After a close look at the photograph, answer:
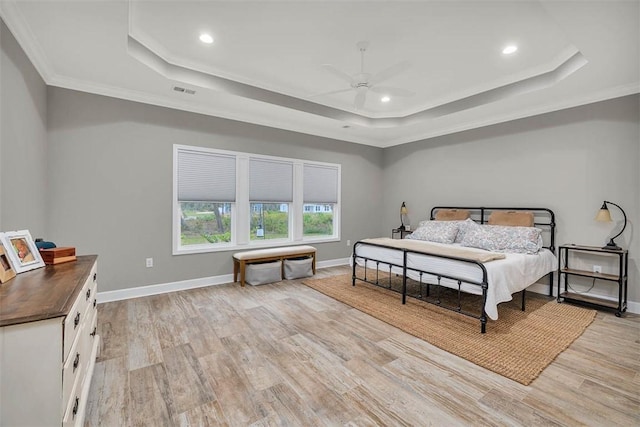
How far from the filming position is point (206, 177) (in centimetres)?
452

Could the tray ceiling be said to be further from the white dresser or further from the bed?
the white dresser

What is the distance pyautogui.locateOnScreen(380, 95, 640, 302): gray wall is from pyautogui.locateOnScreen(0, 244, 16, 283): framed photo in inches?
225

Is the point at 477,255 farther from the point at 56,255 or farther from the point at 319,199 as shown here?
the point at 56,255

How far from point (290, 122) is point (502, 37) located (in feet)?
10.7

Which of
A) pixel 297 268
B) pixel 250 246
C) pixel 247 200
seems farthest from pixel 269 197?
pixel 297 268

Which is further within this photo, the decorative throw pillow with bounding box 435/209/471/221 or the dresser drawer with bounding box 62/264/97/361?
the decorative throw pillow with bounding box 435/209/471/221

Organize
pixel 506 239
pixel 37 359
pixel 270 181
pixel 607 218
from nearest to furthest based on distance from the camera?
1. pixel 37 359
2. pixel 607 218
3. pixel 506 239
4. pixel 270 181

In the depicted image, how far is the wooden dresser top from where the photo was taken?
1193 millimetres

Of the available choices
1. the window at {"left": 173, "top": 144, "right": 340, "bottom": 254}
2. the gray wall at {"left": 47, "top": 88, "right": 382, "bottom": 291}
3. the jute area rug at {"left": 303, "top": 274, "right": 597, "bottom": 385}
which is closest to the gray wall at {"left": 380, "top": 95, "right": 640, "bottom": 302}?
the jute area rug at {"left": 303, "top": 274, "right": 597, "bottom": 385}

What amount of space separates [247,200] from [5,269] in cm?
331

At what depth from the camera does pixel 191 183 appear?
4.39 m

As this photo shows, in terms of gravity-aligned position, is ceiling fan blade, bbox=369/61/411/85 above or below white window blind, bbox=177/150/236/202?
above

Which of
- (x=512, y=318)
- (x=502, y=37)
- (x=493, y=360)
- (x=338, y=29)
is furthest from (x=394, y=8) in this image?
(x=512, y=318)

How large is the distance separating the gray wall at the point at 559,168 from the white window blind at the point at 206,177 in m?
3.80
